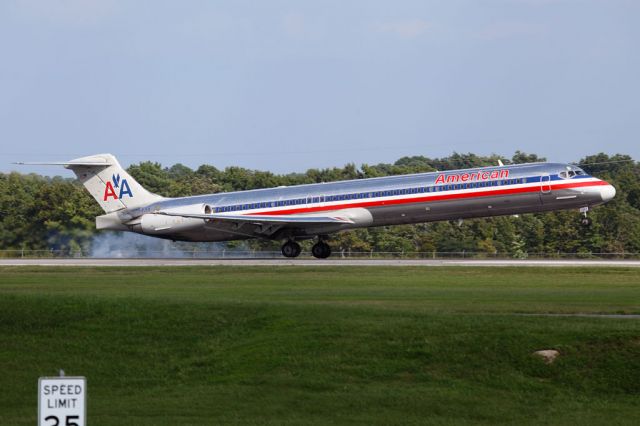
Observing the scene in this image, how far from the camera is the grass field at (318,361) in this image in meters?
16.8

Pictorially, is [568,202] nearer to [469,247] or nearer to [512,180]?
[512,180]

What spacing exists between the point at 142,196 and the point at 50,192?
17.4 m

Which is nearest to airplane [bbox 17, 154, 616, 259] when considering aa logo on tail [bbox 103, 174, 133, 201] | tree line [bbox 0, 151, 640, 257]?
aa logo on tail [bbox 103, 174, 133, 201]

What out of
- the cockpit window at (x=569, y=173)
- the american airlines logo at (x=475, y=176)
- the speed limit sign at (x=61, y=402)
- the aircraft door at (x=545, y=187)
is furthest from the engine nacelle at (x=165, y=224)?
the speed limit sign at (x=61, y=402)

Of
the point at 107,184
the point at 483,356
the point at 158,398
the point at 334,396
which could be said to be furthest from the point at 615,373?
the point at 107,184

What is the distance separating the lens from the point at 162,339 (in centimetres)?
2170

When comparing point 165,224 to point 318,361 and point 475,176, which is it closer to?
point 475,176

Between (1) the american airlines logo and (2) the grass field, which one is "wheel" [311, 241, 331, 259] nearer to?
(1) the american airlines logo

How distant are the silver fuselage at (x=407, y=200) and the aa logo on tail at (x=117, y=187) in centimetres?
202

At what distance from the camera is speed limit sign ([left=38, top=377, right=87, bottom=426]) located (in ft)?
32.2

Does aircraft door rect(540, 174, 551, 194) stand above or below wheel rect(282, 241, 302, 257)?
above

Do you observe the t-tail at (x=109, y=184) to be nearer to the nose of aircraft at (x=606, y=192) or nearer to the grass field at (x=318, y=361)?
the nose of aircraft at (x=606, y=192)

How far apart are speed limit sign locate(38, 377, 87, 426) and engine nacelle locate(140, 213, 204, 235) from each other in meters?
45.6

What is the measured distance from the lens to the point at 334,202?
5278 centimetres
